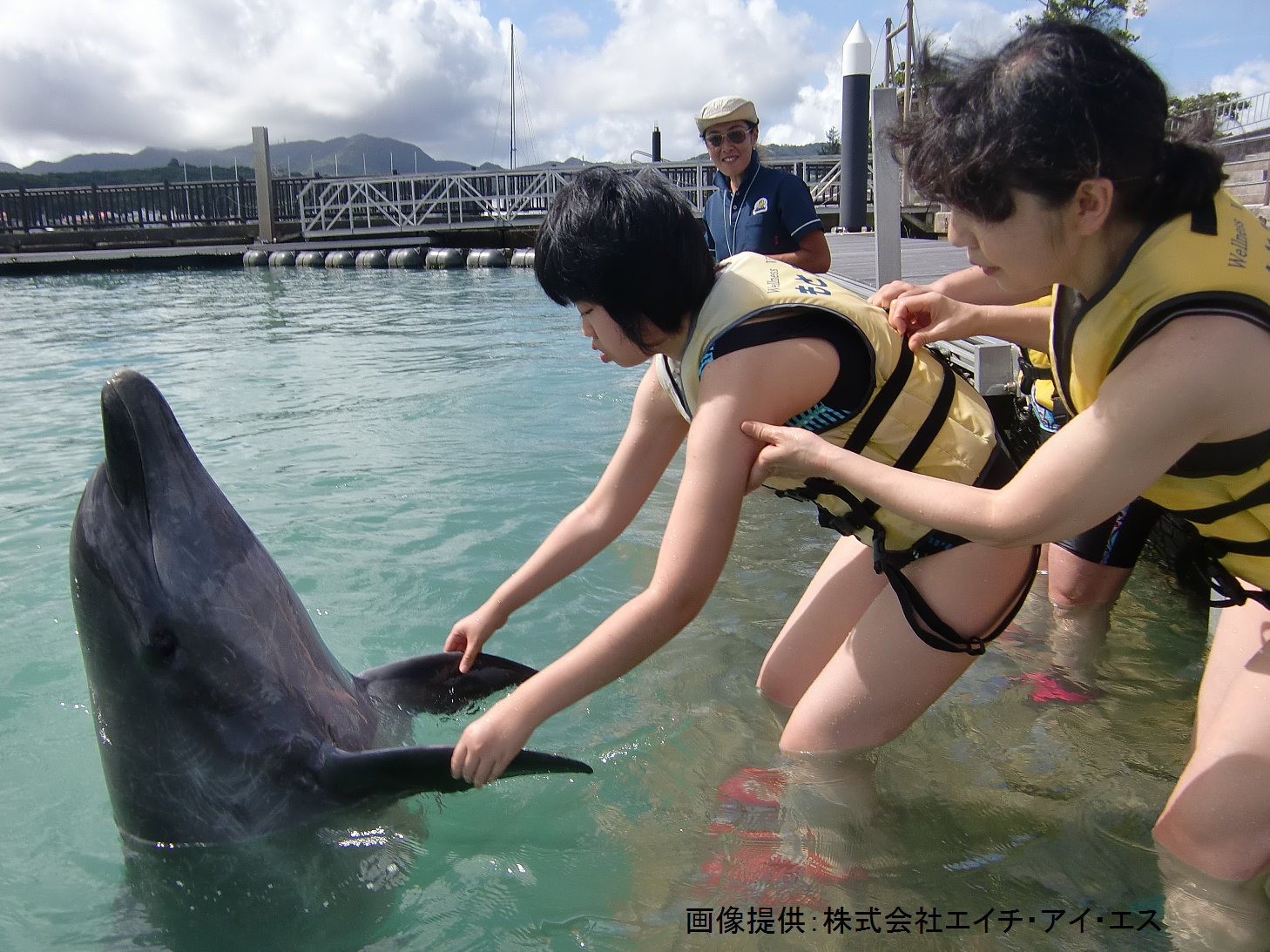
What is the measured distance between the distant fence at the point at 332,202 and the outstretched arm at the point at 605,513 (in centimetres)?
3147

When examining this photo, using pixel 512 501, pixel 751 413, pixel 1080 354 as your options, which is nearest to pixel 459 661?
pixel 751 413

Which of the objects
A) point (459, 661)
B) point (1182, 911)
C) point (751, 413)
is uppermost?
point (751, 413)

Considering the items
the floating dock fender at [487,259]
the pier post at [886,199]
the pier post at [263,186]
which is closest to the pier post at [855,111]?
the pier post at [886,199]

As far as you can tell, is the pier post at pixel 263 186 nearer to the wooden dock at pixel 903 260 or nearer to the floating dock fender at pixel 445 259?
the floating dock fender at pixel 445 259

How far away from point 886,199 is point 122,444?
4.89 m

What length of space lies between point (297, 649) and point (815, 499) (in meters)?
Answer: 1.46

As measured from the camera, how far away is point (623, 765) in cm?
306

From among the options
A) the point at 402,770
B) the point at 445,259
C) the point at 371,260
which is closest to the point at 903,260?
the point at 402,770

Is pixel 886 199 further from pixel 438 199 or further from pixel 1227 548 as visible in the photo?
pixel 438 199

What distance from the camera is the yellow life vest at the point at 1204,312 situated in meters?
1.76

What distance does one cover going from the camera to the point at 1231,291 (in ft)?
5.74

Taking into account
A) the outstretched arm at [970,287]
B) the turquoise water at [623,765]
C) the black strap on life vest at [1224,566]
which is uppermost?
the outstretched arm at [970,287]

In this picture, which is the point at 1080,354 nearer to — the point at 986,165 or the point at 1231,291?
the point at 1231,291

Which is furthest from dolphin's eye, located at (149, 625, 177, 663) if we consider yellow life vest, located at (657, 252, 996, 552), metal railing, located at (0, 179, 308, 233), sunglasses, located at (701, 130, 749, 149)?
metal railing, located at (0, 179, 308, 233)
